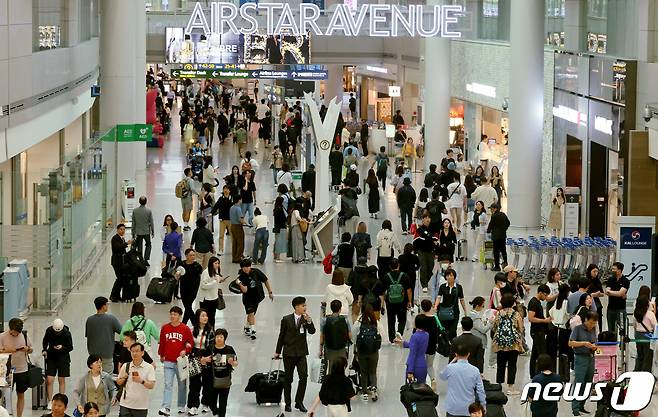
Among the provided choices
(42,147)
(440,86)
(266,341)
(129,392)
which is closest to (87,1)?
(42,147)

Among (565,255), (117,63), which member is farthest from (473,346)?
(117,63)

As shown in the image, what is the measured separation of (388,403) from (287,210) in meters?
11.1

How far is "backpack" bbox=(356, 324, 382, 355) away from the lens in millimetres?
16078

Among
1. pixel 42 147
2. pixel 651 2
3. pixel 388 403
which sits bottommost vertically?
pixel 388 403

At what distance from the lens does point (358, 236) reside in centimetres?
2184

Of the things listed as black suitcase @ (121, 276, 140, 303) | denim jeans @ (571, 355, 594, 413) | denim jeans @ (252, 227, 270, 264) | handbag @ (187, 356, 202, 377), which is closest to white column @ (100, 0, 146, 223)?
denim jeans @ (252, 227, 270, 264)

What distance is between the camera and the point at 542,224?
32094 millimetres

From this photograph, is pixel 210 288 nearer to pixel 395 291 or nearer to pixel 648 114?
pixel 395 291

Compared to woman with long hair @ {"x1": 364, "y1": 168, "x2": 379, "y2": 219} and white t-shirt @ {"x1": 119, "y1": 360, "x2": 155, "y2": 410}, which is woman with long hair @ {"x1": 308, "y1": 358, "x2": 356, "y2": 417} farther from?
woman with long hair @ {"x1": 364, "y1": 168, "x2": 379, "y2": 219}

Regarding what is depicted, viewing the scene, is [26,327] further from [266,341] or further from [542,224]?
[542,224]

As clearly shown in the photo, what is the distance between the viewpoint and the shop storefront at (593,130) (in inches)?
1035

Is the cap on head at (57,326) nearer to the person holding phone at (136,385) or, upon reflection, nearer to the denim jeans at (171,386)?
the denim jeans at (171,386)

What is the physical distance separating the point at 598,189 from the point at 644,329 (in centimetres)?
1278

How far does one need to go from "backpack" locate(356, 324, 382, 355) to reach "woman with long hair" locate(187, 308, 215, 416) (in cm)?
174
